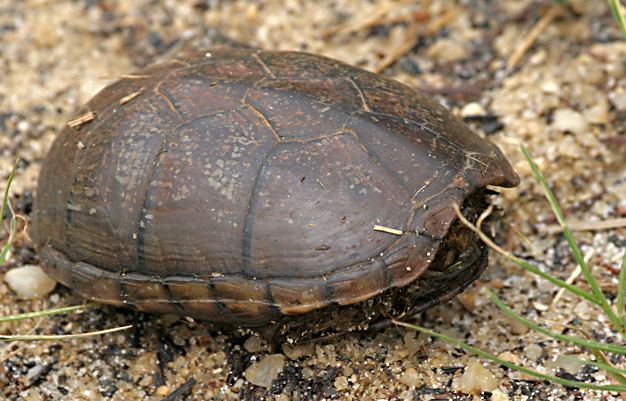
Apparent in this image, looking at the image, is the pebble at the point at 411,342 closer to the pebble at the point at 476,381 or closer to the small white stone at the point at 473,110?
the pebble at the point at 476,381

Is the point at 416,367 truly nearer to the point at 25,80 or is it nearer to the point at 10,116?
the point at 10,116

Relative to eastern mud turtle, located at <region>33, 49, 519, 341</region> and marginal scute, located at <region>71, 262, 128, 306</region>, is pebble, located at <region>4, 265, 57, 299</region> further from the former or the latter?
marginal scute, located at <region>71, 262, 128, 306</region>

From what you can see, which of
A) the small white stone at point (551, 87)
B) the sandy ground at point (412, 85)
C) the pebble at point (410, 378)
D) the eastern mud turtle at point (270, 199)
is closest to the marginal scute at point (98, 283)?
the eastern mud turtle at point (270, 199)

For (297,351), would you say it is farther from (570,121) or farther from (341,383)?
(570,121)

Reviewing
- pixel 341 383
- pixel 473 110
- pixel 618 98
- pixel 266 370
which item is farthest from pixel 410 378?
pixel 618 98

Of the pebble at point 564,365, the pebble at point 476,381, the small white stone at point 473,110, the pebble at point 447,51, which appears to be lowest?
the pebble at point 564,365

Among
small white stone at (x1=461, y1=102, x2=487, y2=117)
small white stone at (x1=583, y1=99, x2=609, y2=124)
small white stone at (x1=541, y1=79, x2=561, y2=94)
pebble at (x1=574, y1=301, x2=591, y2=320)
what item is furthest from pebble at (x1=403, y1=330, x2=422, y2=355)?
small white stone at (x1=541, y1=79, x2=561, y2=94)
